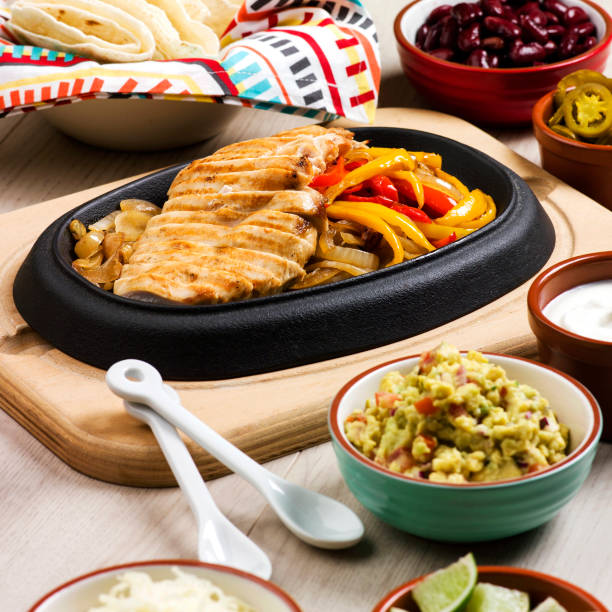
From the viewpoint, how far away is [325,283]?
2965mm

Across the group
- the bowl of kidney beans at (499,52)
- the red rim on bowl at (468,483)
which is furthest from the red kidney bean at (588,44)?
the red rim on bowl at (468,483)

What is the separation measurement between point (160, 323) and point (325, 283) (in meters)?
0.57

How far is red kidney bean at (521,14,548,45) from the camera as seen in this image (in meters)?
4.21

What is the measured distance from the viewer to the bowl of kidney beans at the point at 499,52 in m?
4.13

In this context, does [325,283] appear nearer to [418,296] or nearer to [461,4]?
[418,296]

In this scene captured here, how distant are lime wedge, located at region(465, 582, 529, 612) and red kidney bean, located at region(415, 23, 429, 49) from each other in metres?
3.23

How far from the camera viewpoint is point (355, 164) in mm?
3289

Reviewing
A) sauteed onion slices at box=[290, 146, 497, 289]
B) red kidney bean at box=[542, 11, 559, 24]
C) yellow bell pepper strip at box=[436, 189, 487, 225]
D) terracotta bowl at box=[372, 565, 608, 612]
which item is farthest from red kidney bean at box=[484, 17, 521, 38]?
terracotta bowl at box=[372, 565, 608, 612]

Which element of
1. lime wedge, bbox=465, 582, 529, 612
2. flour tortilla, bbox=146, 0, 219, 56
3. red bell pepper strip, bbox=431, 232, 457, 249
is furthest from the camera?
flour tortilla, bbox=146, 0, 219, 56

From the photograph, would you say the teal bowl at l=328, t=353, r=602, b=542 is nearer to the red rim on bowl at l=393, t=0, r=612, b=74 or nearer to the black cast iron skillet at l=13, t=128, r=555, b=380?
the black cast iron skillet at l=13, t=128, r=555, b=380

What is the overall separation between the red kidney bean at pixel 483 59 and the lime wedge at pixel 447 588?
2890 mm

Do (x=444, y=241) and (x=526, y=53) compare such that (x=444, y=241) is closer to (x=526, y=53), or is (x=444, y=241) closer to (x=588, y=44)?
(x=526, y=53)

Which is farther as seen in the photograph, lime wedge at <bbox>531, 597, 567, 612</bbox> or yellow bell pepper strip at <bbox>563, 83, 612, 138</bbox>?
yellow bell pepper strip at <bbox>563, 83, 612, 138</bbox>

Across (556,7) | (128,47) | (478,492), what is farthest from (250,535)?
(556,7)
